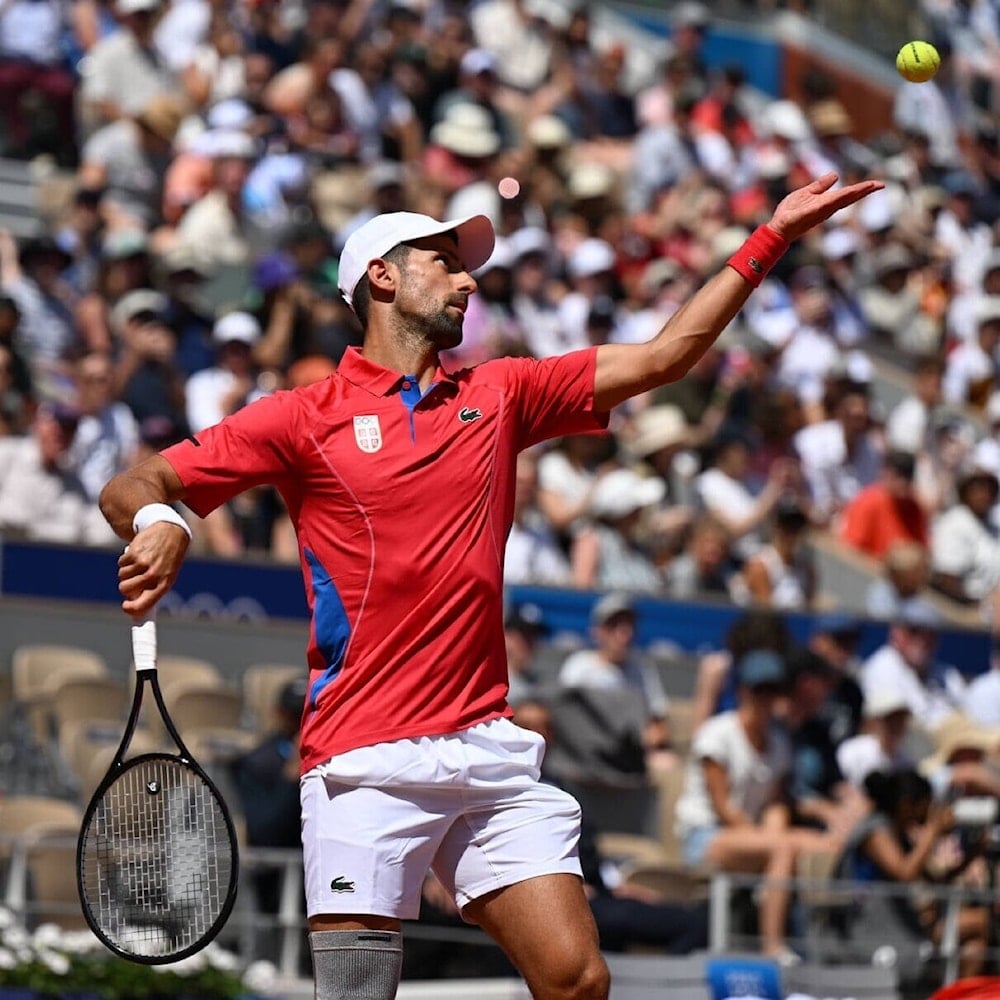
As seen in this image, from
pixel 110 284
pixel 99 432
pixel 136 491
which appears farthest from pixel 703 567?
pixel 136 491

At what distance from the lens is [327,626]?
218 inches

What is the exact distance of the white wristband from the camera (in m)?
5.21

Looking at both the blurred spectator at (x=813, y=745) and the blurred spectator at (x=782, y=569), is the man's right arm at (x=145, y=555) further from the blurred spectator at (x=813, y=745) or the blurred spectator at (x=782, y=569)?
the blurred spectator at (x=782, y=569)

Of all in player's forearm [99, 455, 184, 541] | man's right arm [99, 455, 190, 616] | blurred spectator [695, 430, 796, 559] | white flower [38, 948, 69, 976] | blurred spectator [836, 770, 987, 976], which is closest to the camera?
man's right arm [99, 455, 190, 616]

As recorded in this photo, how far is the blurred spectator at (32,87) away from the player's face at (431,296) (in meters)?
9.83

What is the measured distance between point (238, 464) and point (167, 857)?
90 centimetres

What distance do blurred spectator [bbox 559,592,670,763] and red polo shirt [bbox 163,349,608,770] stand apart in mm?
6028

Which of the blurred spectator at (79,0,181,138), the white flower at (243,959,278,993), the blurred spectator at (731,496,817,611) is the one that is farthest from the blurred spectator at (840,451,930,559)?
the white flower at (243,959,278,993)

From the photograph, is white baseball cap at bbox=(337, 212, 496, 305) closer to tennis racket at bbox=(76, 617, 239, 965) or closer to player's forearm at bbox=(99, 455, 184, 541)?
player's forearm at bbox=(99, 455, 184, 541)

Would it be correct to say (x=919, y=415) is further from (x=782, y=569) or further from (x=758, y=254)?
(x=758, y=254)

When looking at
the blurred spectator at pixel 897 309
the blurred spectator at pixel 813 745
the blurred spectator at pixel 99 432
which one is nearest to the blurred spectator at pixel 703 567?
the blurred spectator at pixel 813 745

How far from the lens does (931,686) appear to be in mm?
13188

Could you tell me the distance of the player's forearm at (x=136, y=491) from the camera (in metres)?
5.36

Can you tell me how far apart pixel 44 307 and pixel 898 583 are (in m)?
5.03
